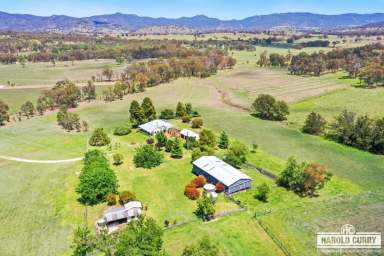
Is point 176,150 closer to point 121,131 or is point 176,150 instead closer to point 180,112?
point 121,131

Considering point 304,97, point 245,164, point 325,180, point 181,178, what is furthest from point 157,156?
point 304,97

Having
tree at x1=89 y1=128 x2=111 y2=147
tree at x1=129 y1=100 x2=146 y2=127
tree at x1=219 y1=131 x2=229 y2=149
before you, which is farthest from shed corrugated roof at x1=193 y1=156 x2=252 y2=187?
tree at x1=129 y1=100 x2=146 y2=127

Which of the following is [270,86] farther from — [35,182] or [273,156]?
[35,182]

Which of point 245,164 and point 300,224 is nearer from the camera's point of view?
point 300,224

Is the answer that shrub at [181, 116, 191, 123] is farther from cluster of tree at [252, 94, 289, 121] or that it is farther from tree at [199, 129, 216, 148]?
tree at [199, 129, 216, 148]

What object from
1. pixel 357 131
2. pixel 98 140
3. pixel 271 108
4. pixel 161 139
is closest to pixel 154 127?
pixel 161 139

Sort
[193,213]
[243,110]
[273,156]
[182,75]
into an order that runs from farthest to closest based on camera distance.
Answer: [182,75]
[243,110]
[273,156]
[193,213]

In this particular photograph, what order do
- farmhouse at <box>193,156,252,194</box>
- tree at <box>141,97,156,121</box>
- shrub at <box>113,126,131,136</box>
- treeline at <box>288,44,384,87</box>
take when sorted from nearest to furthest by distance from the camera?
farmhouse at <box>193,156,252,194</box> < shrub at <box>113,126,131,136</box> < tree at <box>141,97,156,121</box> < treeline at <box>288,44,384,87</box>

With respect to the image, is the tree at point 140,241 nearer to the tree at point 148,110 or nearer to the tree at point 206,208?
the tree at point 206,208
